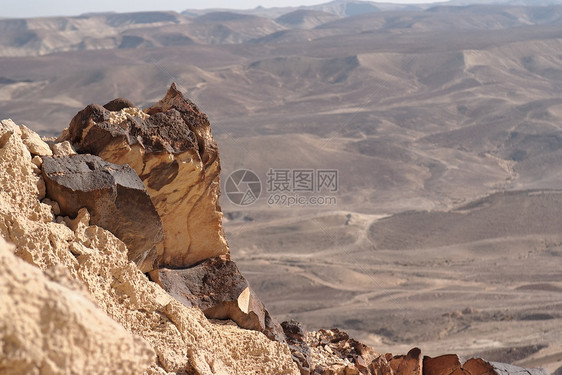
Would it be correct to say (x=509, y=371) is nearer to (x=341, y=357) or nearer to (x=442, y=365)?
(x=442, y=365)

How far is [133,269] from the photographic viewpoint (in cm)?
514

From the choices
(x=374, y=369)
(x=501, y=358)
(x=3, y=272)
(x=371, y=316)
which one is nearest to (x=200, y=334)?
(x=374, y=369)

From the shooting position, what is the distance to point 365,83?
80.8 metres

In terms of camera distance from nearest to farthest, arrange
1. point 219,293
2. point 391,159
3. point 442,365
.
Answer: point 219,293, point 442,365, point 391,159

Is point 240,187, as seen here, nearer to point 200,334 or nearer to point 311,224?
point 311,224

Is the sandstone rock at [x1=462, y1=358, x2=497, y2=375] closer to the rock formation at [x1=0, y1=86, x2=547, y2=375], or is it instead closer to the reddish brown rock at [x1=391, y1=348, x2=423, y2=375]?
the rock formation at [x1=0, y1=86, x2=547, y2=375]

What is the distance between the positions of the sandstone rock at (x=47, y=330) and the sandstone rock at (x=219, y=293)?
3369 millimetres

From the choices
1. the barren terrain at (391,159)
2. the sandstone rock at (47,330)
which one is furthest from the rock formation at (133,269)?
the barren terrain at (391,159)

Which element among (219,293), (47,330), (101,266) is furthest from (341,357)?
(47,330)

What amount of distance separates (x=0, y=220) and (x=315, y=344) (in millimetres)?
4172

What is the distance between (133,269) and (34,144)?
1244 mm

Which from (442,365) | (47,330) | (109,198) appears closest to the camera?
(47,330)

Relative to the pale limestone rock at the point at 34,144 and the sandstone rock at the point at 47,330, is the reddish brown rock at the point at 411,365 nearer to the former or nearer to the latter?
the pale limestone rock at the point at 34,144

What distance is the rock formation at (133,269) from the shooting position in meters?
2.67
